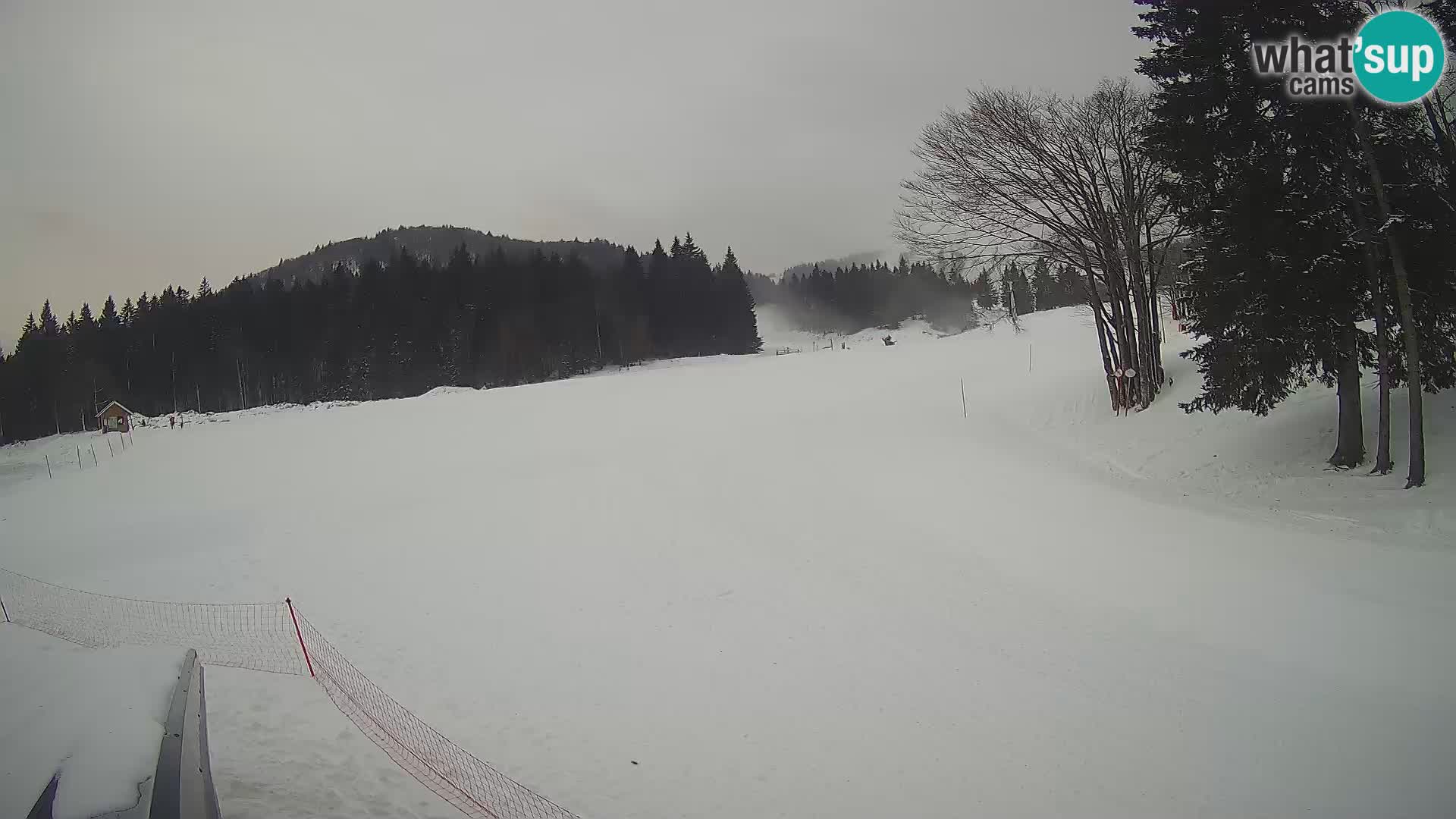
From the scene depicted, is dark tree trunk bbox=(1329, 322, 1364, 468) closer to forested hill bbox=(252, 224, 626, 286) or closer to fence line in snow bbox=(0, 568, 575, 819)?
fence line in snow bbox=(0, 568, 575, 819)

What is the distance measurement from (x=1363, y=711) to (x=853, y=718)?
444cm

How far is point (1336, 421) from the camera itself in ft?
33.4

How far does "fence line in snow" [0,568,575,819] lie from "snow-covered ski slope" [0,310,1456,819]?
0.63ft

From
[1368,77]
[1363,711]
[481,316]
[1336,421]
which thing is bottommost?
[1363,711]

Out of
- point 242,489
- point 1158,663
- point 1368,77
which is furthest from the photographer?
point 242,489

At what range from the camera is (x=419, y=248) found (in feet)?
490

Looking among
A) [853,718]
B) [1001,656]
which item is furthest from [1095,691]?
[853,718]

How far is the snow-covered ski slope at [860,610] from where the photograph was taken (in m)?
4.59

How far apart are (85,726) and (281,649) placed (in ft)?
16.5

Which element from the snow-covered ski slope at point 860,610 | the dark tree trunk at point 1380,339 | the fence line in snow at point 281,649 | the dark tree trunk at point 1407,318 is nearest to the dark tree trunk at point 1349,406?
the dark tree trunk at point 1380,339

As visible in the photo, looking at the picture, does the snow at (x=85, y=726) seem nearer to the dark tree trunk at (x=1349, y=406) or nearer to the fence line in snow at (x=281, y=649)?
the fence line in snow at (x=281, y=649)

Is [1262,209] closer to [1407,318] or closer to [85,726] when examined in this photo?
[1407,318]

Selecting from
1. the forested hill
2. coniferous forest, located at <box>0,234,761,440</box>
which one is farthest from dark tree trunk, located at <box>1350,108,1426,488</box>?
the forested hill

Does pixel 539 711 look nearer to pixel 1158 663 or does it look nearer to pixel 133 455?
pixel 1158 663
